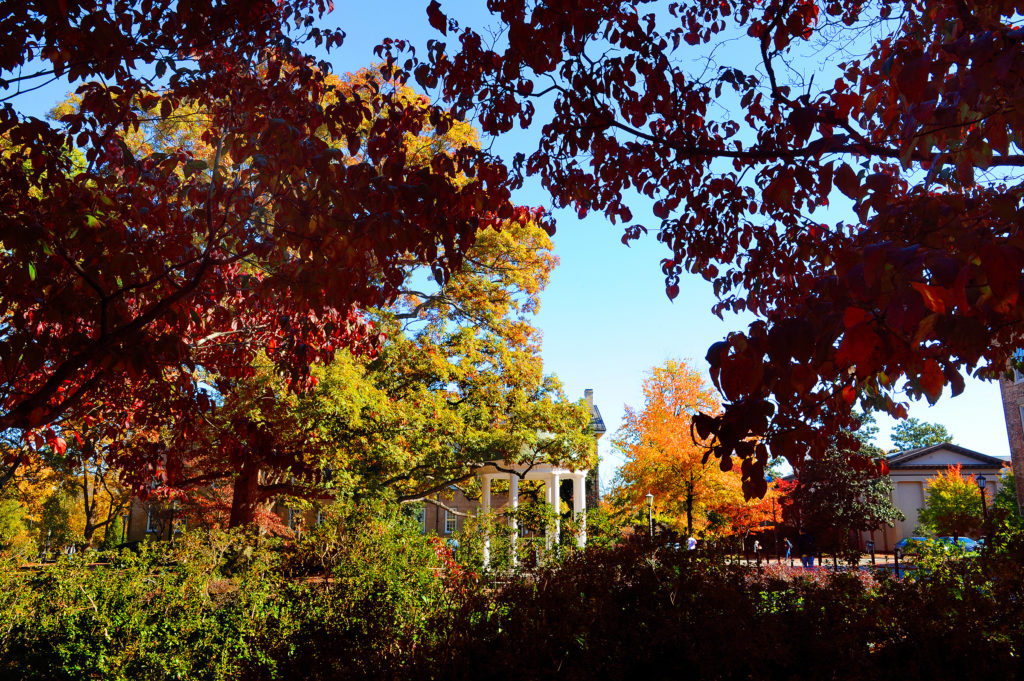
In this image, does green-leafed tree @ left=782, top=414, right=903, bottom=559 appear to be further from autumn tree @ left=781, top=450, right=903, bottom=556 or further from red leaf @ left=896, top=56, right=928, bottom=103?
red leaf @ left=896, top=56, right=928, bottom=103

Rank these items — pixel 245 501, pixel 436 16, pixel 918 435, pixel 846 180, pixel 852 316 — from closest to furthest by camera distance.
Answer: pixel 852 316 < pixel 846 180 < pixel 436 16 < pixel 245 501 < pixel 918 435

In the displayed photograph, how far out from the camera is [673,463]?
68.4 ft

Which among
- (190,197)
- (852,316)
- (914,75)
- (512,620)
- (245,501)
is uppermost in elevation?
(190,197)

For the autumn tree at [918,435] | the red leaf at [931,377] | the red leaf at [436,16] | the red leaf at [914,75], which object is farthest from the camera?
the autumn tree at [918,435]

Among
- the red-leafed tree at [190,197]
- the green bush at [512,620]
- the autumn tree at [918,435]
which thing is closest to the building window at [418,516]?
the green bush at [512,620]

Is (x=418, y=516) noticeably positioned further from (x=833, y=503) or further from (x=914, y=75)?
(x=914, y=75)

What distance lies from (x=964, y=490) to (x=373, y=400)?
2836 cm

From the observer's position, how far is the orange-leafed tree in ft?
68.3

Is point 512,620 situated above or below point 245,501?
below

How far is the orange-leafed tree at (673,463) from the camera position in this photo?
68.3 ft

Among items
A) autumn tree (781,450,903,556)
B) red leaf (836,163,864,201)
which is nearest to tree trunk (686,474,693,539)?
autumn tree (781,450,903,556)

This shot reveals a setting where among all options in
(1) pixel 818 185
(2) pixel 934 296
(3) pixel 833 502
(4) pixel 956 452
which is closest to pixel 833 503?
(3) pixel 833 502

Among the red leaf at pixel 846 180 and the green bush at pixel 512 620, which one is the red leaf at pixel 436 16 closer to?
the red leaf at pixel 846 180

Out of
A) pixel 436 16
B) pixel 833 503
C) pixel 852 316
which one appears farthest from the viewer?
pixel 833 503
